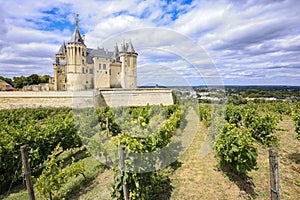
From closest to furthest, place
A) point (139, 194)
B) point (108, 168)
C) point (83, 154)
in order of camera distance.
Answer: point (139, 194)
point (108, 168)
point (83, 154)

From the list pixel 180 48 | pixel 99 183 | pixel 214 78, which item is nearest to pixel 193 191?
pixel 99 183

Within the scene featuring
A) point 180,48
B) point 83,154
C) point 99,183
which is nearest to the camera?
point 180,48

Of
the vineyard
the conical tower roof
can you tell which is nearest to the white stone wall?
the conical tower roof

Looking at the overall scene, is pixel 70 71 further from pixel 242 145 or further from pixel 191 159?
pixel 242 145

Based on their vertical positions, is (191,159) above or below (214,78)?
below

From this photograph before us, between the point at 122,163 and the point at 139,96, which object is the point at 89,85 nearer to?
the point at 139,96

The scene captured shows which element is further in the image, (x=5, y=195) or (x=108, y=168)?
(x=108, y=168)

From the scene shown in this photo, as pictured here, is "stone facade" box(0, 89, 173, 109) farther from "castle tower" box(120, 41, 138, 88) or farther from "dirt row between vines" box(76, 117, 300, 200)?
"dirt row between vines" box(76, 117, 300, 200)

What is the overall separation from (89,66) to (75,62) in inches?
148

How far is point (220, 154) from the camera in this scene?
527 cm

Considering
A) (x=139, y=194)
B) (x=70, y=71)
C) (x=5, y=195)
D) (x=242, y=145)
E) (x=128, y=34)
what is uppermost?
(x=70, y=71)

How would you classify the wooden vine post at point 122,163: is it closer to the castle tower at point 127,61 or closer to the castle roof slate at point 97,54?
the castle tower at point 127,61

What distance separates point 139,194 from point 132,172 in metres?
0.69

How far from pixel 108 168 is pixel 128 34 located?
4.82m
